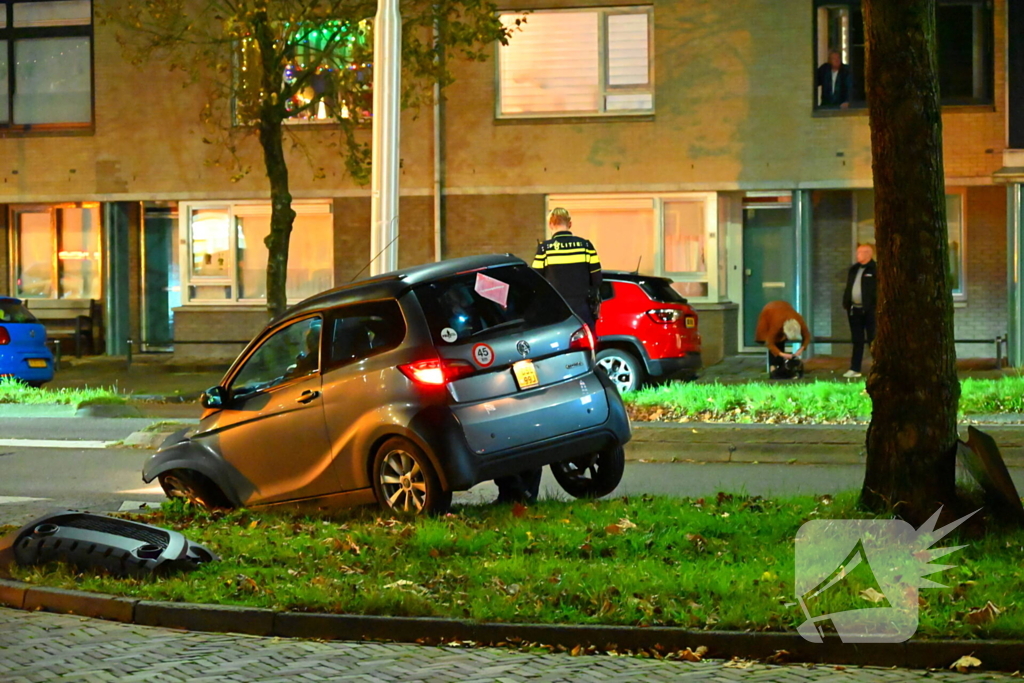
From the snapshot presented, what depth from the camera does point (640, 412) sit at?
1455cm

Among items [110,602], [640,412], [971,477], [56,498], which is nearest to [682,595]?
[971,477]

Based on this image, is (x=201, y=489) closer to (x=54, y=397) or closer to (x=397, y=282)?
(x=397, y=282)

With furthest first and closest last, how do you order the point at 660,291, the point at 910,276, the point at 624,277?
1. the point at 660,291
2. the point at 624,277
3. the point at 910,276

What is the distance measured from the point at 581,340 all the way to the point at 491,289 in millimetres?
719

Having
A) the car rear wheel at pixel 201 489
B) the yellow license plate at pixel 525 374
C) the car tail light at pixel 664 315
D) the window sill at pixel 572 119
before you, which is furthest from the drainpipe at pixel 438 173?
the yellow license plate at pixel 525 374

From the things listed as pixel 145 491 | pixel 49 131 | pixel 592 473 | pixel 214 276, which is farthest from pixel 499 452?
Answer: pixel 49 131

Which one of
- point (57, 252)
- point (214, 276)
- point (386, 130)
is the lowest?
point (214, 276)

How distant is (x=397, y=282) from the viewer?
9070 millimetres

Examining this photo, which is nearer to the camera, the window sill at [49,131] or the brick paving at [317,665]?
the brick paving at [317,665]

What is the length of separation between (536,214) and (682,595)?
18.2 meters

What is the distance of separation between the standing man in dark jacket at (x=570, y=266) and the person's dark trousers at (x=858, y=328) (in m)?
7.74

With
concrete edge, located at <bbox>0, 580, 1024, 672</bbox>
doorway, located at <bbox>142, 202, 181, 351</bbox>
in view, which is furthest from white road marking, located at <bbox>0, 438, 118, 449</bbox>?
doorway, located at <bbox>142, 202, 181, 351</bbox>

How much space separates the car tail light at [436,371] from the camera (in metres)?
8.75

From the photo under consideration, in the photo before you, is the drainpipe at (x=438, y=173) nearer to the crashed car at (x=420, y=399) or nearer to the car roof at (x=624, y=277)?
the car roof at (x=624, y=277)
